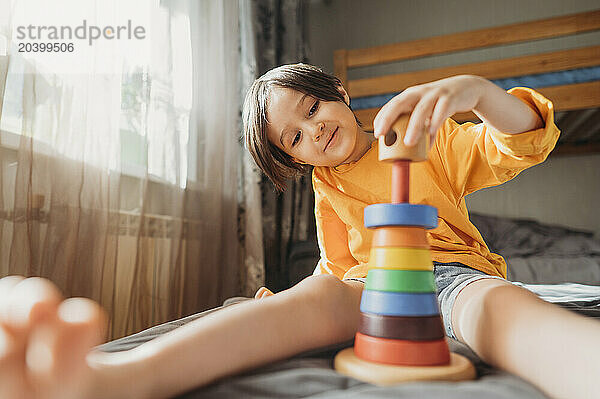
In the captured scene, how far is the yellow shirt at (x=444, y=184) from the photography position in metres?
0.80

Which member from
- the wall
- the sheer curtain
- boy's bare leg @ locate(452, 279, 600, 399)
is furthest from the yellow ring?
the wall

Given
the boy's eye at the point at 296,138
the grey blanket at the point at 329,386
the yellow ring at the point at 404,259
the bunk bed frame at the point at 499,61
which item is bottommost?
the grey blanket at the point at 329,386

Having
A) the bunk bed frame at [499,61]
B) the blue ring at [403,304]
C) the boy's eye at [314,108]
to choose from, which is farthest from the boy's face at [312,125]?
the bunk bed frame at [499,61]

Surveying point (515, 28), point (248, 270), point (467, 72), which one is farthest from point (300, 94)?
point (515, 28)

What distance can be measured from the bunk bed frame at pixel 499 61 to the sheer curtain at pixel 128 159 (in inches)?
33.4

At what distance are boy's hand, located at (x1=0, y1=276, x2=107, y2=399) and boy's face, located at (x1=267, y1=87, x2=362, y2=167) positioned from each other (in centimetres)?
64

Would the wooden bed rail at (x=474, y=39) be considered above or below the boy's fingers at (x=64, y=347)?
above

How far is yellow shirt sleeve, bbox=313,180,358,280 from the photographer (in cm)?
108

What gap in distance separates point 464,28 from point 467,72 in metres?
0.91

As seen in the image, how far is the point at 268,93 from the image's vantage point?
3.26 ft

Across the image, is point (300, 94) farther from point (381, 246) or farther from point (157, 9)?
point (157, 9)

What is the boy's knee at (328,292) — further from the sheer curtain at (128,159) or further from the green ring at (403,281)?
the sheer curtain at (128,159)

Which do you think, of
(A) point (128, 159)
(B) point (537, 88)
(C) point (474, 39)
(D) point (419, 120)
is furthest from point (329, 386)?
(C) point (474, 39)

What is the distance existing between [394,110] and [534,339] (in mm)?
273
